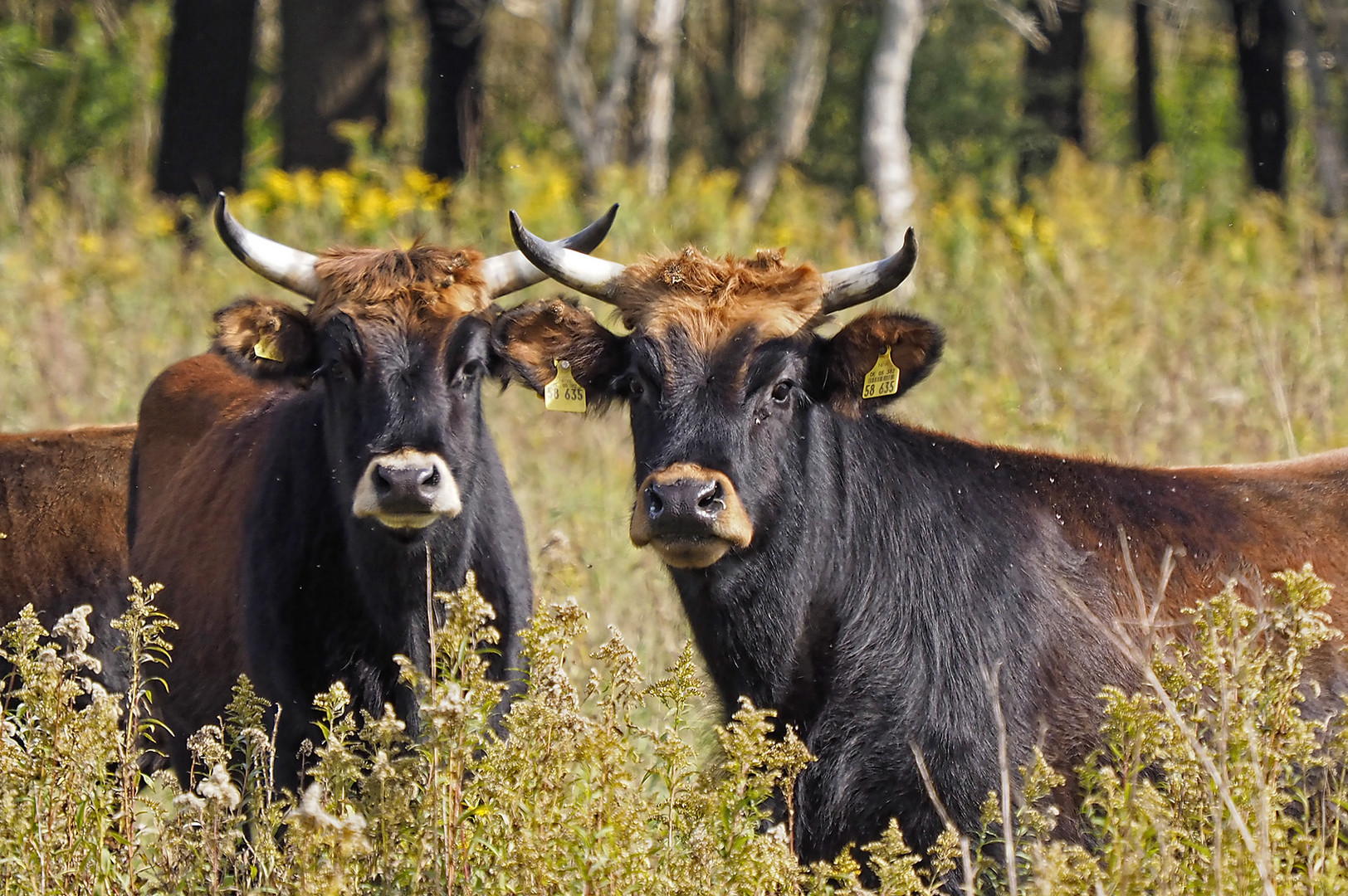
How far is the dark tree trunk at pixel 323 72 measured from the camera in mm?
17375

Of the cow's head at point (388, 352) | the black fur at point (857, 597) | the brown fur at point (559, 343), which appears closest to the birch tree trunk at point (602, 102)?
the cow's head at point (388, 352)

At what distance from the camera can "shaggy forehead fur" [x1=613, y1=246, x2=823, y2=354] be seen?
4.80 m

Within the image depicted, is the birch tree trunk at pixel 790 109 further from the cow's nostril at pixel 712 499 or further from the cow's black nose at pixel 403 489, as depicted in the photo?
the cow's nostril at pixel 712 499

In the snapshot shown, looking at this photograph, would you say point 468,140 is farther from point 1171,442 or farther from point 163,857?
point 163,857

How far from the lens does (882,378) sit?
4906 millimetres

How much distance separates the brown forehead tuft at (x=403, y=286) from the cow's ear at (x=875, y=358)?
1.42 meters

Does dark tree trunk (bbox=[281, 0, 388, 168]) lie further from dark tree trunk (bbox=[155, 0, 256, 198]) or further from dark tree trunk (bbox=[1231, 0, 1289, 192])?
dark tree trunk (bbox=[1231, 0, 1289, 192])

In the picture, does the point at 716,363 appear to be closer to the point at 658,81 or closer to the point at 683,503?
the point at 683,503

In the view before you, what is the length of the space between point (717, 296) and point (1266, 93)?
19.5 meters

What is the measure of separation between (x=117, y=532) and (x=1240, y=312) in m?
7.06

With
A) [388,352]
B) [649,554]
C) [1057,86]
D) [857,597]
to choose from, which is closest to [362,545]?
[388,352]

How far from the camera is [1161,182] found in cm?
1562


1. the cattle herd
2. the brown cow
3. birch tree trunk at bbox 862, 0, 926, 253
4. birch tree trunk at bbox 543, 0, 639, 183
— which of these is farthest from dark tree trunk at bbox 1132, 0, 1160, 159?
the brown cow

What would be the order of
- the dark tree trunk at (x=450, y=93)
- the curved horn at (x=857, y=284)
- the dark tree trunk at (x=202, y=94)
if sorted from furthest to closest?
the dark tree trunk at (x=450, y=93) → the dark tree trunk at (x=202, y=94) → the curved horn at (x=857, y=284)
